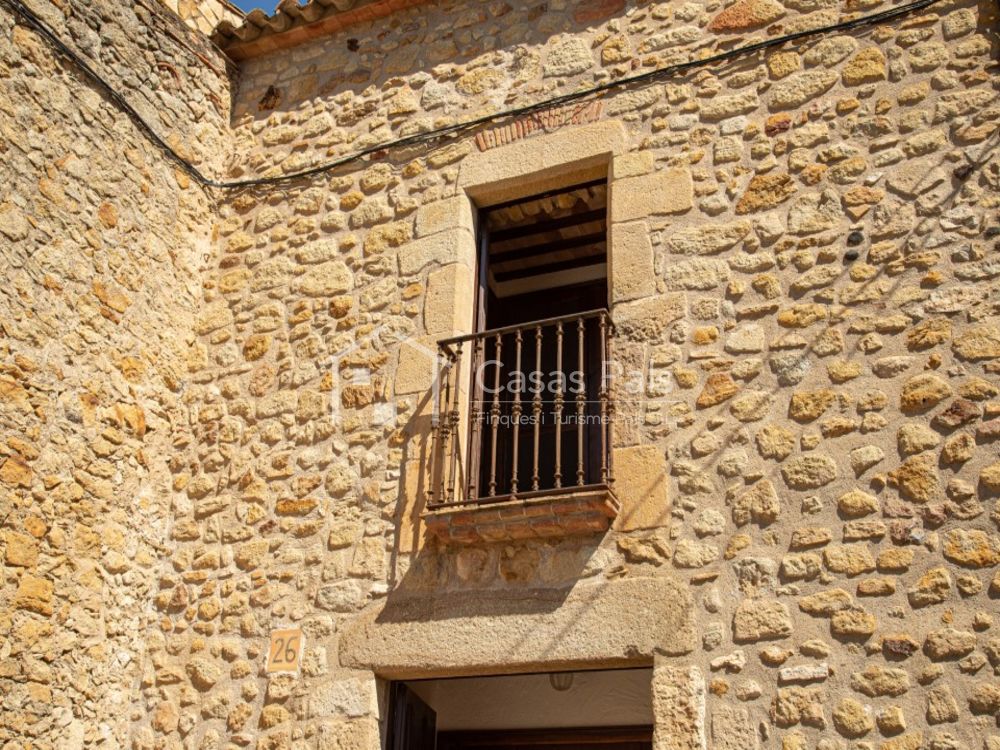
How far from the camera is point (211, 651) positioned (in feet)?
15.1

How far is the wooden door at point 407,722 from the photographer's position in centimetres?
433

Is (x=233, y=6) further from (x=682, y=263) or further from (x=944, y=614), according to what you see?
(x=944, y=614)

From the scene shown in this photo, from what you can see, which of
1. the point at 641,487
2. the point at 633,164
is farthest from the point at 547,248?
the point at 641,487

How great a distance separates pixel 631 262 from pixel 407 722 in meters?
2.09

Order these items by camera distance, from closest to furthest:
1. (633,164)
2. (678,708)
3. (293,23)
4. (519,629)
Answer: (678,708), (519,629), (633,164), (293,23)

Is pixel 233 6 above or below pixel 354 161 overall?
above

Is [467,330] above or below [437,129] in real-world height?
below

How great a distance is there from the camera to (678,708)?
12.4 ft

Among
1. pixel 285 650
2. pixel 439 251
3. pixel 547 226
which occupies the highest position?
pixel 547 226

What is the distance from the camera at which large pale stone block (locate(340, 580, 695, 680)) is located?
3.95 meters

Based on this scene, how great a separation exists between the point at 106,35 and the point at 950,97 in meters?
3.85

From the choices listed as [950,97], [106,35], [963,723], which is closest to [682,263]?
[950,97]

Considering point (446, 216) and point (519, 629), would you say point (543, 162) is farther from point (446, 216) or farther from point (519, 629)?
point (519, 629)

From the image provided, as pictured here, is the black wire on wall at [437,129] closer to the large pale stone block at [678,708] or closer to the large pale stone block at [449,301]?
the large pale stone block at [449,301]
